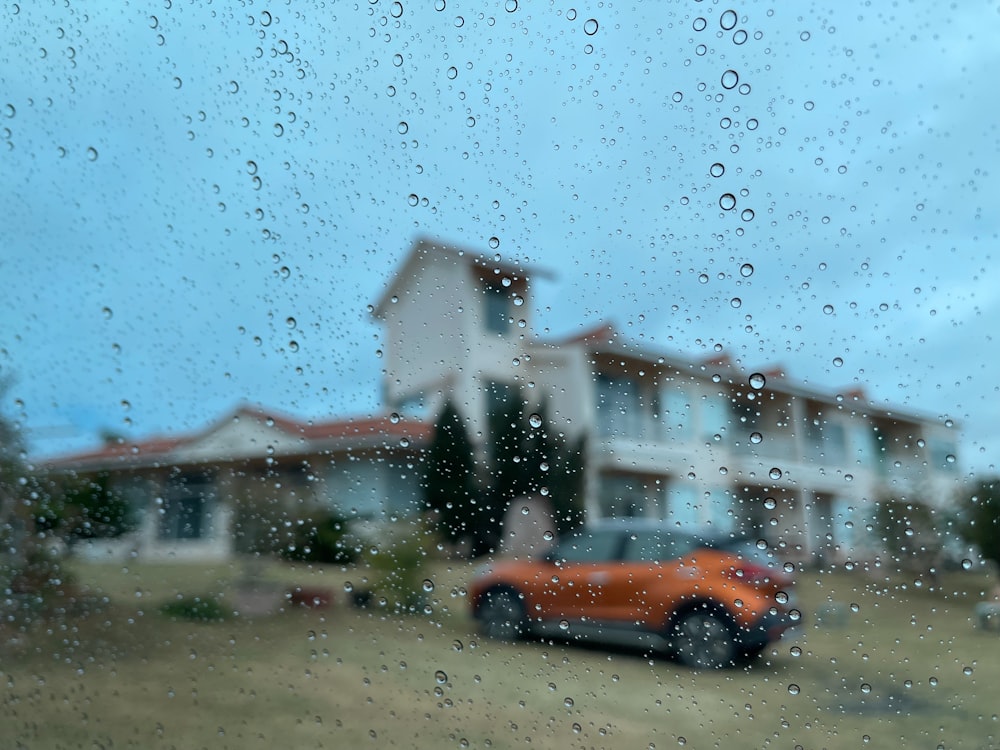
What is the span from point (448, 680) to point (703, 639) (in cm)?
50

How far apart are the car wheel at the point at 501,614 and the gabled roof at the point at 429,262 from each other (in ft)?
2.00

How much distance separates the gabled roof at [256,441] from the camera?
1801mm

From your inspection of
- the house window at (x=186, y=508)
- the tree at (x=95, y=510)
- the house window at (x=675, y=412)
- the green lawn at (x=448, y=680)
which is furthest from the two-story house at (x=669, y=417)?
the tree at (x=95, y=510)

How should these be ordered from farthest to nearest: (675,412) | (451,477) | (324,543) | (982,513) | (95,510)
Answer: (95,510) < (324,543) < (451,477) < (675,412) < (982,513)

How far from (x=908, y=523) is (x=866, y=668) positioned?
257mm

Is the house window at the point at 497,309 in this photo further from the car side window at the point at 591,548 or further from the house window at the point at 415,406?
the car side window at the point at 591,548

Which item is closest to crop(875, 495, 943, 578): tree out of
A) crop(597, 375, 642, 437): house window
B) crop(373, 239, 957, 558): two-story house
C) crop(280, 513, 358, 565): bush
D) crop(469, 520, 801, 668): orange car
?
crop(373, 239, 957, 558): two-story house

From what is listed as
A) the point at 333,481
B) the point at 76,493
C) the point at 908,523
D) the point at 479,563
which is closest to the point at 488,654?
the point at 479,563

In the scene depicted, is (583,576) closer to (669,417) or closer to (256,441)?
(669,417)

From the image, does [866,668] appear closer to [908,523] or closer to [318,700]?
[908,523]

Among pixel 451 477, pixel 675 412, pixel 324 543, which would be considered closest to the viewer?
pixel 675 412

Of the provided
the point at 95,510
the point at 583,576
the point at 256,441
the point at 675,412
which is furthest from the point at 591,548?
the point at 95,510

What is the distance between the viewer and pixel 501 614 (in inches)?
65.7

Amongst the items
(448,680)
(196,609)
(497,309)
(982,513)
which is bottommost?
(448,680)
